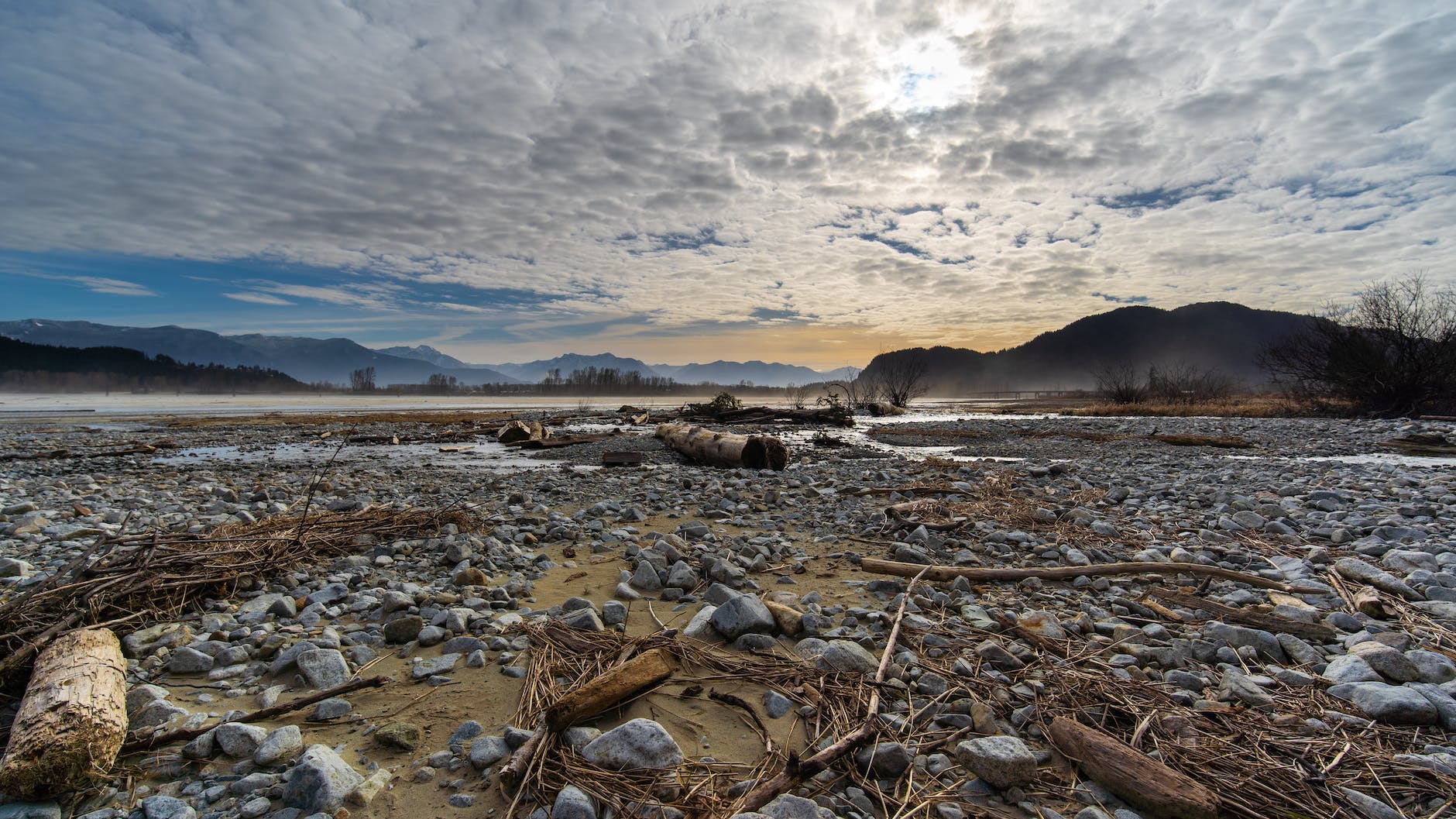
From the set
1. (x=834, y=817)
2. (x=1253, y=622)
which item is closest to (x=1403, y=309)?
(x=1253, y=622)

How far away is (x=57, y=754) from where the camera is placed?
6.61 feet

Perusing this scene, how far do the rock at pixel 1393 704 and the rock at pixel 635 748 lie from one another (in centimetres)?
313

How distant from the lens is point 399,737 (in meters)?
2.49

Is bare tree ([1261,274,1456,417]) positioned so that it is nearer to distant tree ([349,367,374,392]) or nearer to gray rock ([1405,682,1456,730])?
gray rock ([1405,682,1456,730])

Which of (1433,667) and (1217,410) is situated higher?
A: (1217,410)

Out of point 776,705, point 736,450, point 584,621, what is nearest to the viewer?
point 776,705

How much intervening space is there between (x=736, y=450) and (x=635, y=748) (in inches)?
390

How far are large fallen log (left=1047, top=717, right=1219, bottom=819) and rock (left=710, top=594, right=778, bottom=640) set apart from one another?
5.48 feet

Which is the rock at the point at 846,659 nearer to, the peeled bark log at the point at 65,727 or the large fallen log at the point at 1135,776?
the large fallen log at the point at 1135,776

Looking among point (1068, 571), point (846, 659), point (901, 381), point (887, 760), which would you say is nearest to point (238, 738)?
point (887, 760)

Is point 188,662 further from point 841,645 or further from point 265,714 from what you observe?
point 841,645

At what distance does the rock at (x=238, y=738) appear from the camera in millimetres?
2338

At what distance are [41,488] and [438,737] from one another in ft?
37.7

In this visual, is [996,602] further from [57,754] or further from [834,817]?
[57,754]
